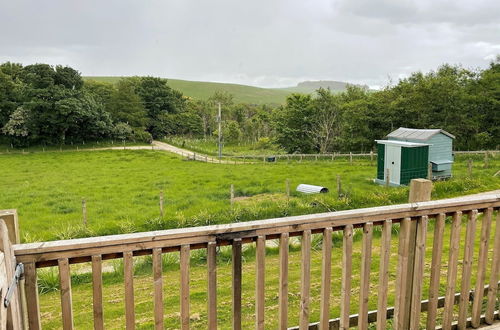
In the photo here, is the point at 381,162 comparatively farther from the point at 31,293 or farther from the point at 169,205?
the point at 31,293

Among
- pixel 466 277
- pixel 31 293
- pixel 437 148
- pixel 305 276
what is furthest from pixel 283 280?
pixel 437 148

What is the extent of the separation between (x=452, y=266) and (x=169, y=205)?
1135 cm

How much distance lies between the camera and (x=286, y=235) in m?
2.32

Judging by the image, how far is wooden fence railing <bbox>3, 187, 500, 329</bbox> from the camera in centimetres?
202

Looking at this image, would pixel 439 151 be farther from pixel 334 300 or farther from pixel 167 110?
pixel 167 110

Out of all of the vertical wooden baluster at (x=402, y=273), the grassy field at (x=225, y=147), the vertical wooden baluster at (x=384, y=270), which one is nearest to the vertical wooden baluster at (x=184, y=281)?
the vertical wooden baluster at (x=384, y=270)

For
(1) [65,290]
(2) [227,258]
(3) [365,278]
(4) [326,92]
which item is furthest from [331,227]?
(4) [326,92]

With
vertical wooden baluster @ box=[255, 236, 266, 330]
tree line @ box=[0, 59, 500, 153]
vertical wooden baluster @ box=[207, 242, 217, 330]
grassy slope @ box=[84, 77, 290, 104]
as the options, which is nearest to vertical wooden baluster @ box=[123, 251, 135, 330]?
vertical wooden baluster @ box=[207, 242, 217, 330]

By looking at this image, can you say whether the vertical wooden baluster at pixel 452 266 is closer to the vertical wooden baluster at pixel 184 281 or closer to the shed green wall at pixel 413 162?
the vertical wooden baluster at pixel 184 281

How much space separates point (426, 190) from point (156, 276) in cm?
193

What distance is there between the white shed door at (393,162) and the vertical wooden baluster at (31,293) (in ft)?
53.8

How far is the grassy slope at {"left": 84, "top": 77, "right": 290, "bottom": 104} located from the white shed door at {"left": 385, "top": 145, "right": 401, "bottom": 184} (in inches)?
4491

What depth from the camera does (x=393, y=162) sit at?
17000 millimetres

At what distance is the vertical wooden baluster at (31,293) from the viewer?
6.34ft
